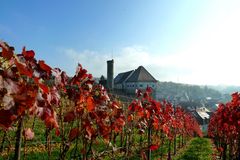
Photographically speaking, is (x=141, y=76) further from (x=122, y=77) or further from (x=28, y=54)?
(x=28, y=54)

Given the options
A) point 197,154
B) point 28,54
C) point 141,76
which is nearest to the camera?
point 28,54

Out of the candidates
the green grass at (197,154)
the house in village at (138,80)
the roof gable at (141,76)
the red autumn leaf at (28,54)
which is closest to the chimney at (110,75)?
the house in village at (138,80)

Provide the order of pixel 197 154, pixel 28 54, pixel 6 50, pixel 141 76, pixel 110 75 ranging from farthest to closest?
pixel 141 76, pixel 110 75, pixel 197 154, pixel 28 54, pixel 6 50

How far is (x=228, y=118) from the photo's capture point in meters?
8.00

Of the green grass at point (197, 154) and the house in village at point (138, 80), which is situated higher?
the house in village at point (138, 80)

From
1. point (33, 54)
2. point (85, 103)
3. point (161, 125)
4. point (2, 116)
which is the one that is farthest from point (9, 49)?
point (161, 125)

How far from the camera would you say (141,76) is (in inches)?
2657

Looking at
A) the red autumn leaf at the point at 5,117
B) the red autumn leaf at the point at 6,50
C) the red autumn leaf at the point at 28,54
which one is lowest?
the red autumn leaf at the point at 5,117

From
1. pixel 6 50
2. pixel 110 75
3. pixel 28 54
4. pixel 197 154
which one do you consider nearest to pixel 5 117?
pixel 6 50

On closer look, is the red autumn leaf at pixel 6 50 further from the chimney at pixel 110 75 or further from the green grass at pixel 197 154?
the chimney at pixel 110 75

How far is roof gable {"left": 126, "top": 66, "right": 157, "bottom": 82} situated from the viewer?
6700 centimetres

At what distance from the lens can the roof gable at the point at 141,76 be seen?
67000 millimetres

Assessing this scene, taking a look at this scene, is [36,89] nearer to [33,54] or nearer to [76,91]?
[33,54]

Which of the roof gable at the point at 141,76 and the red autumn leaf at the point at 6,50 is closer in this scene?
the red autumn leaf at the point at 6,50
